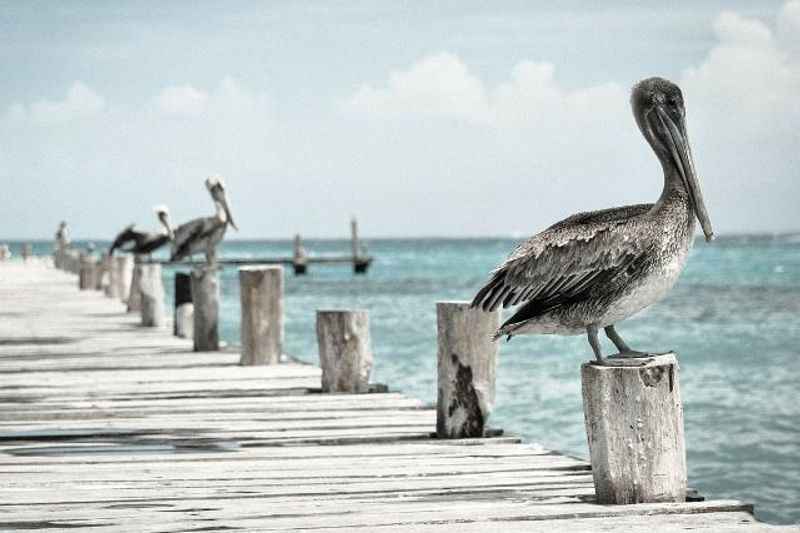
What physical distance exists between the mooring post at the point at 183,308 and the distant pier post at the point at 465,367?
24.5ft

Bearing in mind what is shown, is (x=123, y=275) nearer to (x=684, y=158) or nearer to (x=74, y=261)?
(x=74, y=261)

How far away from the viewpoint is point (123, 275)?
24.3 m

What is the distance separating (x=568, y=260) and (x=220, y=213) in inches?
418

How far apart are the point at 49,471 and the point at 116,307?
15617mm

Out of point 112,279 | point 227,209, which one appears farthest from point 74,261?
point 227,209

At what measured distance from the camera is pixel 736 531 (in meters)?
5.07

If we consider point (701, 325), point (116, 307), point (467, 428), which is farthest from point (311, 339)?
point (467, 428)

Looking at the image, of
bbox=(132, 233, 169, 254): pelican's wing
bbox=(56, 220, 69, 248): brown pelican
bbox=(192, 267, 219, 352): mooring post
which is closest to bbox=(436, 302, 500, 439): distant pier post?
bbox=(192, 267, 219, 352): mooring post

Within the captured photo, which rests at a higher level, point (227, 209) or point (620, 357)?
point (227, 209)

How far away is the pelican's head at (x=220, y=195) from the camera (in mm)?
15906

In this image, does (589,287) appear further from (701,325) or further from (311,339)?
(701,325)

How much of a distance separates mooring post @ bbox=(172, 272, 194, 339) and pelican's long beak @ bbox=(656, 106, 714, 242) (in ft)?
33.2

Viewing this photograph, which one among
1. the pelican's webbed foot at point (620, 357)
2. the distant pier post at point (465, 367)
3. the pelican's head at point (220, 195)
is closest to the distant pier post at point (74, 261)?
the pelican's head at point (220, 195)

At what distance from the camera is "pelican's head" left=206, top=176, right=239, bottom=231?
1591 cm
